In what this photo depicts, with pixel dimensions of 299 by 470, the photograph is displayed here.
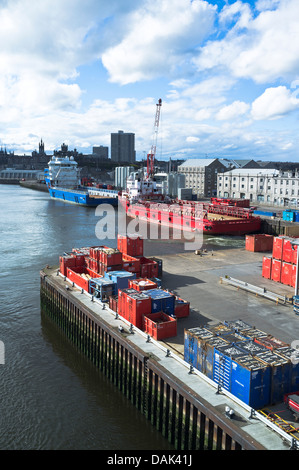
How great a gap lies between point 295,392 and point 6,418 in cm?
1093

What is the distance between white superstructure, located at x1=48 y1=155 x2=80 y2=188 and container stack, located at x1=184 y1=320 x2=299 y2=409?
10355 centimetres

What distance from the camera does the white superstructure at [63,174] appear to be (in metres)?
113

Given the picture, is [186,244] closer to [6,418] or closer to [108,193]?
[6,418]

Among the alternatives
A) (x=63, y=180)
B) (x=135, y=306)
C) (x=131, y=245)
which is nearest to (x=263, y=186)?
(x=131, y=245)

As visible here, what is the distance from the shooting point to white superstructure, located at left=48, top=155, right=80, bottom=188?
113 metres

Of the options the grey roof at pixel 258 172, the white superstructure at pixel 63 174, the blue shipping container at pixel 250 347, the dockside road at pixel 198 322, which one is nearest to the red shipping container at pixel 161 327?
the dockside road at pixel 198 322

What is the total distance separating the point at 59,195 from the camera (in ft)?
350

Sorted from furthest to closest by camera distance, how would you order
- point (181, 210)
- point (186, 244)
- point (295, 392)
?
1. point (181, 210)
2. point (186, 244)
3. point (295, 392)

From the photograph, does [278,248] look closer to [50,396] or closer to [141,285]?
[141,285]

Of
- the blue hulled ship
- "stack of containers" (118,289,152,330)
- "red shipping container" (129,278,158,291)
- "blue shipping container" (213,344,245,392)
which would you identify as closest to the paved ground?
"stack of containers" (118,289,152,330)

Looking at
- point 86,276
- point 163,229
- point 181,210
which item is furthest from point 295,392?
point 181,210

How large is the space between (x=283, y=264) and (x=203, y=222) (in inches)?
1016

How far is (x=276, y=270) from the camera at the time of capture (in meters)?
27.5

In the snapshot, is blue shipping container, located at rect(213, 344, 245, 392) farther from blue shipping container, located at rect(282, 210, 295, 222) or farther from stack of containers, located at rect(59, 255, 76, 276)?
blue shipping container, located at rect(282, 210, 295, 222)
